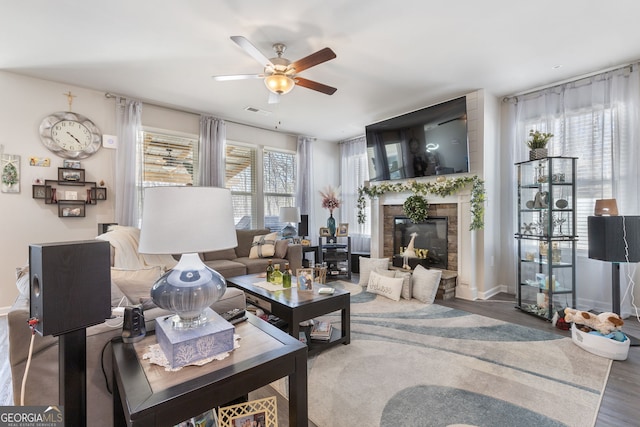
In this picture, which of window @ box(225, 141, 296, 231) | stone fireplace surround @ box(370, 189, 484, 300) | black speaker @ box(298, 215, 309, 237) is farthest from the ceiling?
black speaker @ box(298, 215, 309, 237)

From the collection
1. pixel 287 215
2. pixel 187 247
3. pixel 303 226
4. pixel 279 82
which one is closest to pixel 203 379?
pixel 187 247

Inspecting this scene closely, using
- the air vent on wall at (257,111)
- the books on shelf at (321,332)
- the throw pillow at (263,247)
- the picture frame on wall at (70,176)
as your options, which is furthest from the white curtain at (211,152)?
the books on shelf at (321,332)

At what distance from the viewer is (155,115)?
428 cm

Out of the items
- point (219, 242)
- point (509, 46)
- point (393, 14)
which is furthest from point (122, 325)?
point (509, 46)

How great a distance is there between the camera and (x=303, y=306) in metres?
2.25

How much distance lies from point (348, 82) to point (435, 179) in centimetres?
190

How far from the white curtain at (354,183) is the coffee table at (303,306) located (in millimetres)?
3344

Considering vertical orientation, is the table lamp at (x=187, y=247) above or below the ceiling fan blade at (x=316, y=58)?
below

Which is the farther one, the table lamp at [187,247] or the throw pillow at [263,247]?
the throw pillow at [263,247]

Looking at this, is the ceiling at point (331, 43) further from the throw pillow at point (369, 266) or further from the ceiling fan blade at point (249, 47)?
the throw pillow at point (369, 266)

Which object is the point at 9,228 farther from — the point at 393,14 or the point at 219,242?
the point at 393,14

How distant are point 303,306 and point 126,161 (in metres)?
3.29

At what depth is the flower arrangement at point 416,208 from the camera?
4.35m

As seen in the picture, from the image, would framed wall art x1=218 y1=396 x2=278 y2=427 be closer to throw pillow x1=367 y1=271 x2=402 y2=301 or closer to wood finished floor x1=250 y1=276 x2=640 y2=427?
wood finished floor x1=250 y1=276 x2=640 y2=427
